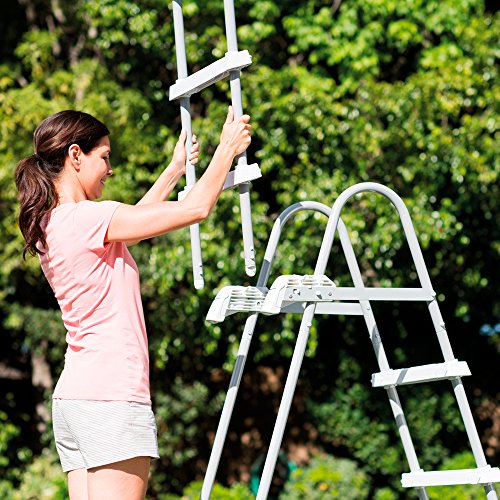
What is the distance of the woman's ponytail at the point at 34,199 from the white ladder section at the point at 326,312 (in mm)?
568

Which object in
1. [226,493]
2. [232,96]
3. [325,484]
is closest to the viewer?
[232,96]

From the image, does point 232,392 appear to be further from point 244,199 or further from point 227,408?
point 244,199

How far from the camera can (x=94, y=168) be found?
238cm

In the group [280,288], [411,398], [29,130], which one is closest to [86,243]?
[280,288]

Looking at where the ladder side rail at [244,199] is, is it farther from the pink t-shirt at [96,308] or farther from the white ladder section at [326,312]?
the pink t-shirt at [96,308]

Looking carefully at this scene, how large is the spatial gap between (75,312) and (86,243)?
16 centimetres

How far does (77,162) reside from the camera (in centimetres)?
236

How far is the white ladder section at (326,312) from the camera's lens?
267 cm

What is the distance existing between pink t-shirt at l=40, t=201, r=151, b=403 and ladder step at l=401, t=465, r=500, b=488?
1070 millimetres

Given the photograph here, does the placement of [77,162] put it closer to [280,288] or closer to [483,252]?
[280,288]

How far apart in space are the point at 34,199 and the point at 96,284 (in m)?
0.25

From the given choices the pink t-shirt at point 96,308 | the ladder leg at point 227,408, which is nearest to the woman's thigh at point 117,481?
the pink t-shirt at point 96,308

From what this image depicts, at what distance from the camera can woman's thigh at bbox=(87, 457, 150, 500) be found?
7.12 ft

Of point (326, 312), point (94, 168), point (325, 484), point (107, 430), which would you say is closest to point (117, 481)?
point (107, 430)
